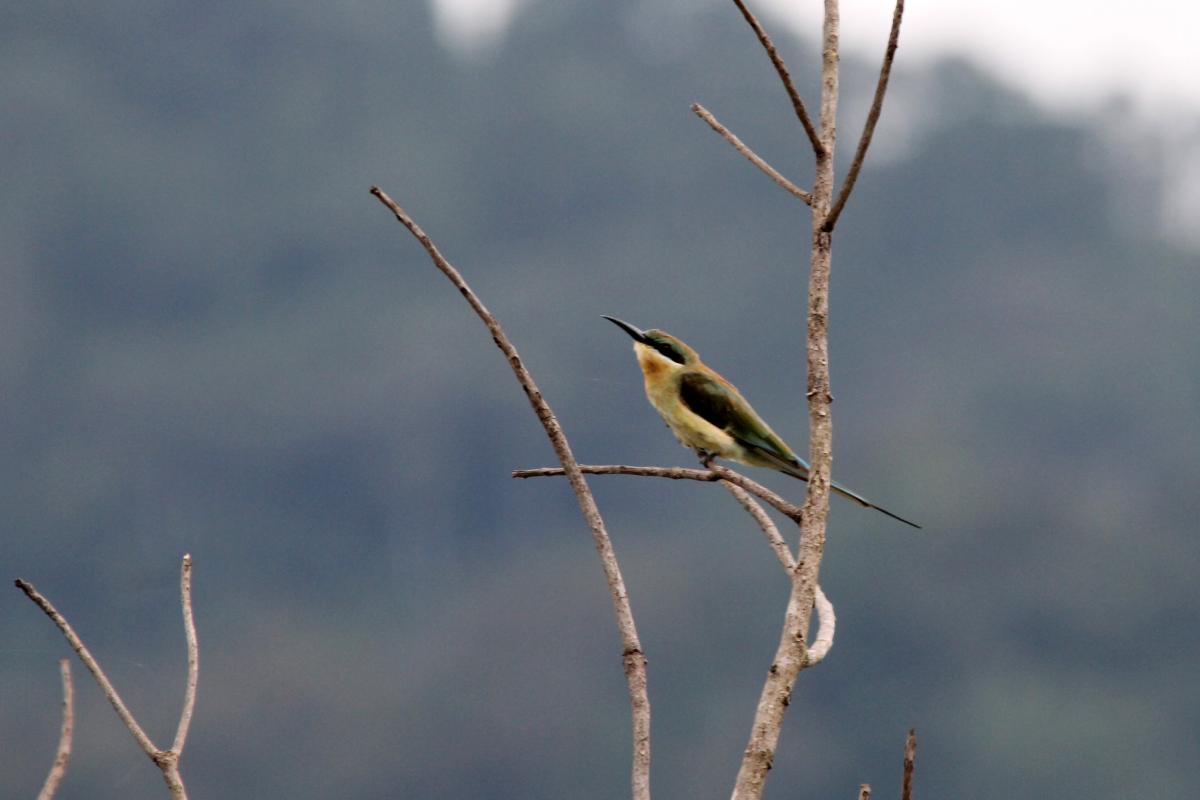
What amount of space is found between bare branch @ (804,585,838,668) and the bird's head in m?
2.24

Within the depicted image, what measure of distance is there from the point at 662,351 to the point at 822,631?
2468 millimetres

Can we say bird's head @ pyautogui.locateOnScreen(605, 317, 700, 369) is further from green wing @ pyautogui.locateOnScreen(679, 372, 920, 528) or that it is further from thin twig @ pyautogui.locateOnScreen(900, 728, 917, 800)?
thin twig @ pyautogui.locateOnScreen(900, 728, 917, 800)

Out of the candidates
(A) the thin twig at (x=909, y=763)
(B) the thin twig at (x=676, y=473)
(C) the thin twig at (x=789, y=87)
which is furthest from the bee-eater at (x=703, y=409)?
(A) the thin twig at (x=909, y=763)

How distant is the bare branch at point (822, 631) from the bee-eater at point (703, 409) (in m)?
2.10

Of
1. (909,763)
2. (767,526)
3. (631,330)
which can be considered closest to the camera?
(909,763)

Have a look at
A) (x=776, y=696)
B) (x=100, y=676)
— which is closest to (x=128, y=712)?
(x=100, y=676)

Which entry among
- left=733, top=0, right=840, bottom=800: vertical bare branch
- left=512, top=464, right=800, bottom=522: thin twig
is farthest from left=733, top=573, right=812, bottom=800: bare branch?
left=512, top=464, right=800, bottom=522: thin twig

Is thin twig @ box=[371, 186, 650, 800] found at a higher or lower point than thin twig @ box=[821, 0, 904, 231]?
lower

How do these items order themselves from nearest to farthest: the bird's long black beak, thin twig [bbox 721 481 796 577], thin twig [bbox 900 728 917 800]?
thin twig [bbox 900 728 917 800]
thin twig [bbox 721 481 796 577]
the bird's long black beak

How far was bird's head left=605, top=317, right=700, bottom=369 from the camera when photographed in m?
3.56

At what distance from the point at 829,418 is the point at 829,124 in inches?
11.5

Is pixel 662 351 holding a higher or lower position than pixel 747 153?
higher

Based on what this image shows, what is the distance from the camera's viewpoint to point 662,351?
361 cm

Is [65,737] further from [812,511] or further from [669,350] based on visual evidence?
[669,350]
